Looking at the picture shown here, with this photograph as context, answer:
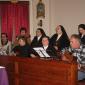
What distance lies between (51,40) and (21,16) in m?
3.15

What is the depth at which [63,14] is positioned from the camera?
30.8ft

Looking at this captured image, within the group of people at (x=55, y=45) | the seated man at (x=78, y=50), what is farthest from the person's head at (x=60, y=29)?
the seated man at (x=78, y=50)

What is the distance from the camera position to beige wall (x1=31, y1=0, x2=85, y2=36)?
29.5ft

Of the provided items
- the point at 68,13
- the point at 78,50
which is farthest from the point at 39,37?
the point at 78,50

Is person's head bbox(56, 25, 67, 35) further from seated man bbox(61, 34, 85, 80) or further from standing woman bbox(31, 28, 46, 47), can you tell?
seated man bbox(61, 34, 85, 80)

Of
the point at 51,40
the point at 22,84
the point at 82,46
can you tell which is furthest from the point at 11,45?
the point at 82,46

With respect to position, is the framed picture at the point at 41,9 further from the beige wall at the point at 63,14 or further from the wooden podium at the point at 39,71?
the wooden podium at the point at 39,71

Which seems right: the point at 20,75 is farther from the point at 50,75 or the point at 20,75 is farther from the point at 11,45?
Result: the point at 11,45

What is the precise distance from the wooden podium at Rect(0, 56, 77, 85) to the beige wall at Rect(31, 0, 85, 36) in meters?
3.46

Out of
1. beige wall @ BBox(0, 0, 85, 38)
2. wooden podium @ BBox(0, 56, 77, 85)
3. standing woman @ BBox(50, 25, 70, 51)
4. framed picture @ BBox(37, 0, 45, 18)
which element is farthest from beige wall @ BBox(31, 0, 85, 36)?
wooden podium @ BBox(0, 56, 77, 85)

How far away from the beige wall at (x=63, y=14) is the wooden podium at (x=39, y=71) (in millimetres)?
3457

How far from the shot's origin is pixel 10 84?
6.12 metres

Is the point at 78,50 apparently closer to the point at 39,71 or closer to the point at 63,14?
the point at 39,71

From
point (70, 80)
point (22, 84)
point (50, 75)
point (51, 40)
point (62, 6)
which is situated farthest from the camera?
point (62, 6)
